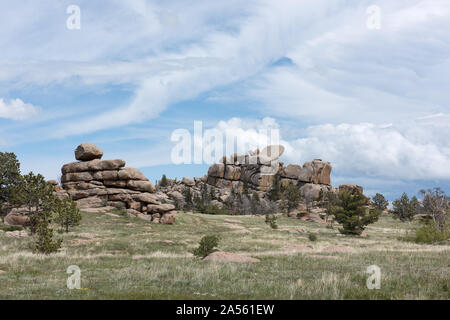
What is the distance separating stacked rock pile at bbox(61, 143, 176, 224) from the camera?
6009cm

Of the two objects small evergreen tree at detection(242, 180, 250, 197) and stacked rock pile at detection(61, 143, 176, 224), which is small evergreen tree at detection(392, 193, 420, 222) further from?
stacked rock pile at detection(61, 143, 176, 224)

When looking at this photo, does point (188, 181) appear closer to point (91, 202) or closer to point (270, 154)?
point (270, 154)

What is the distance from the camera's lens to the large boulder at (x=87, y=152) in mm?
68250

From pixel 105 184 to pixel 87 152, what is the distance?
7.79 metres

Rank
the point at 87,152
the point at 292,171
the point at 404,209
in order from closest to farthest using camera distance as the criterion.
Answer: the point at 87,152 < the point at 404,209 < the point at 292,171

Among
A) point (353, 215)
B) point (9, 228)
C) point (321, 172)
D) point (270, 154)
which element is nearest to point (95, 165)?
point (9, 228)

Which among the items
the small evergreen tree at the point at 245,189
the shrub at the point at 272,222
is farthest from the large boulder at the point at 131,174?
the small evergreen tree at the point at 245,189

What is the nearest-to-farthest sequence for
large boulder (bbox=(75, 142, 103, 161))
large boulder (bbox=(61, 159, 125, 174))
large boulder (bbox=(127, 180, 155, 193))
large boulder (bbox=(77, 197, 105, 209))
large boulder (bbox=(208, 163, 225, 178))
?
1. large boulder (bbox=(77, 197, 105, 209))
2. large boulder (bbox=(127, 180, 155, 193))
3. large boulder (bbox=(61, 159, 125, 174))
4. large boulder (bbox=(75, 142, 103, 161))
5. large boulder (bbox=(208, 163, 225, 178))

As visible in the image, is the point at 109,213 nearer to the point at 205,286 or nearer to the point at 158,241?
the point at 158,241

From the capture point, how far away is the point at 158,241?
33969 millimetres

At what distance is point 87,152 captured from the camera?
68.2m

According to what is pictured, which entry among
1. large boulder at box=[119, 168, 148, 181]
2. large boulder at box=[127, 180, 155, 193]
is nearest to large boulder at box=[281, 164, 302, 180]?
large boulder at box=[119, 168, 148, 181]

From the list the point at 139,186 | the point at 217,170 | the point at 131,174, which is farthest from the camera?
the point at 217,170
